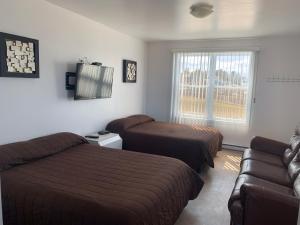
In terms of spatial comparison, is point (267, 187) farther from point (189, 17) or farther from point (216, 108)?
point (216, 108)

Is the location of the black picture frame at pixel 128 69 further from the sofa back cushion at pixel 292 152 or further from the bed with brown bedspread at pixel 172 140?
the sofa back cushion at pixel 292 152

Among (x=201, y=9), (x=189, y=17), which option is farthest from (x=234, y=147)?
(x=201, y=9)

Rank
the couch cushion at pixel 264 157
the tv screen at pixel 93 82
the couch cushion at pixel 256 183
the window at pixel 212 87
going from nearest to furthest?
the couch cushion at pixel 256 183, the couch cushion at pixel 264 157, the tv screen at pixel 93 82, the window at pixel 212 87

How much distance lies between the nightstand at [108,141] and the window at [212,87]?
79.9 inches

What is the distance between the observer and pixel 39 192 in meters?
1.81

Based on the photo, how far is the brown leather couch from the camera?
1.85 meters

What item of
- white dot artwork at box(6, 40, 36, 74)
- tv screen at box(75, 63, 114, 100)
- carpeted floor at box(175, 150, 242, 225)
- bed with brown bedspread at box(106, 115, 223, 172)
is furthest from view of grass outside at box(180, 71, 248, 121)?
white dot artwork at box(6, 40, 36, 74)

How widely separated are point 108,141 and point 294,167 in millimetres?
2417

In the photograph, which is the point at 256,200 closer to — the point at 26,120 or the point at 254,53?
the point at 26,120

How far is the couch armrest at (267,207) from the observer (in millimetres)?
1823

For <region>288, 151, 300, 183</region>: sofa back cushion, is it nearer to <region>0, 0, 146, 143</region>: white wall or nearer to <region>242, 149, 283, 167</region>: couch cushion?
<region>242, 149, 283, 167</region>: couch cushion

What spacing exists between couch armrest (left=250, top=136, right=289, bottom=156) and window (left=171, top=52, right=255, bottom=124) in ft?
4.70

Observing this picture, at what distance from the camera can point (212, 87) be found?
5.13m

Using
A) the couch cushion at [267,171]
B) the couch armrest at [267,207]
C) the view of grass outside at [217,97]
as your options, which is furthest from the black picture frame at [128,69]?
the couch armrest at [267,207]
